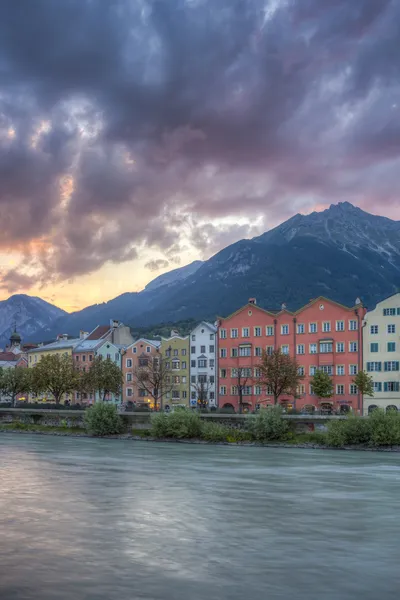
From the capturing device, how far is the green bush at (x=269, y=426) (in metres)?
79.6

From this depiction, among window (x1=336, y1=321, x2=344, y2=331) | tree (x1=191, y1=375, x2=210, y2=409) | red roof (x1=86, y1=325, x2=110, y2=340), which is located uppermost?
red roof (x1=86, y1=325, x2=110, y2=340)

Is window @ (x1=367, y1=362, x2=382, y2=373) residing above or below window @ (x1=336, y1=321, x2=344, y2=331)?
below

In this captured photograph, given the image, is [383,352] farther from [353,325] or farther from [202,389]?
[202,389]

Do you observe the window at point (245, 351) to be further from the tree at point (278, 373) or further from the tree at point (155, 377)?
the tree at point (278, 373)

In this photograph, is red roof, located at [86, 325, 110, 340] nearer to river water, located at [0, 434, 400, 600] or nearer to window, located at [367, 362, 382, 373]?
window, located at [367, 362, 382, 373]

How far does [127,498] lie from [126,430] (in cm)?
5510

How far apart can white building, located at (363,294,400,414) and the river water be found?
4619 centimetres

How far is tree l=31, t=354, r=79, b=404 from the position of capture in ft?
409

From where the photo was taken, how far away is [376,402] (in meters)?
103

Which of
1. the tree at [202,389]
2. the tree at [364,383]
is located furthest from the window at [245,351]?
the tree at [364,383]

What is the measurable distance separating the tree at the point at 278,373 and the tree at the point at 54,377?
38.0 metres

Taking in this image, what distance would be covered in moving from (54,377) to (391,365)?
184 feet

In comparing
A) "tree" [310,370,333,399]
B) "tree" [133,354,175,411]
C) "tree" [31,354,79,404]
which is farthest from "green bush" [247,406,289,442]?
"tree" [31,354,79,404]

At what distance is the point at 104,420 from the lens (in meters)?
93.8
